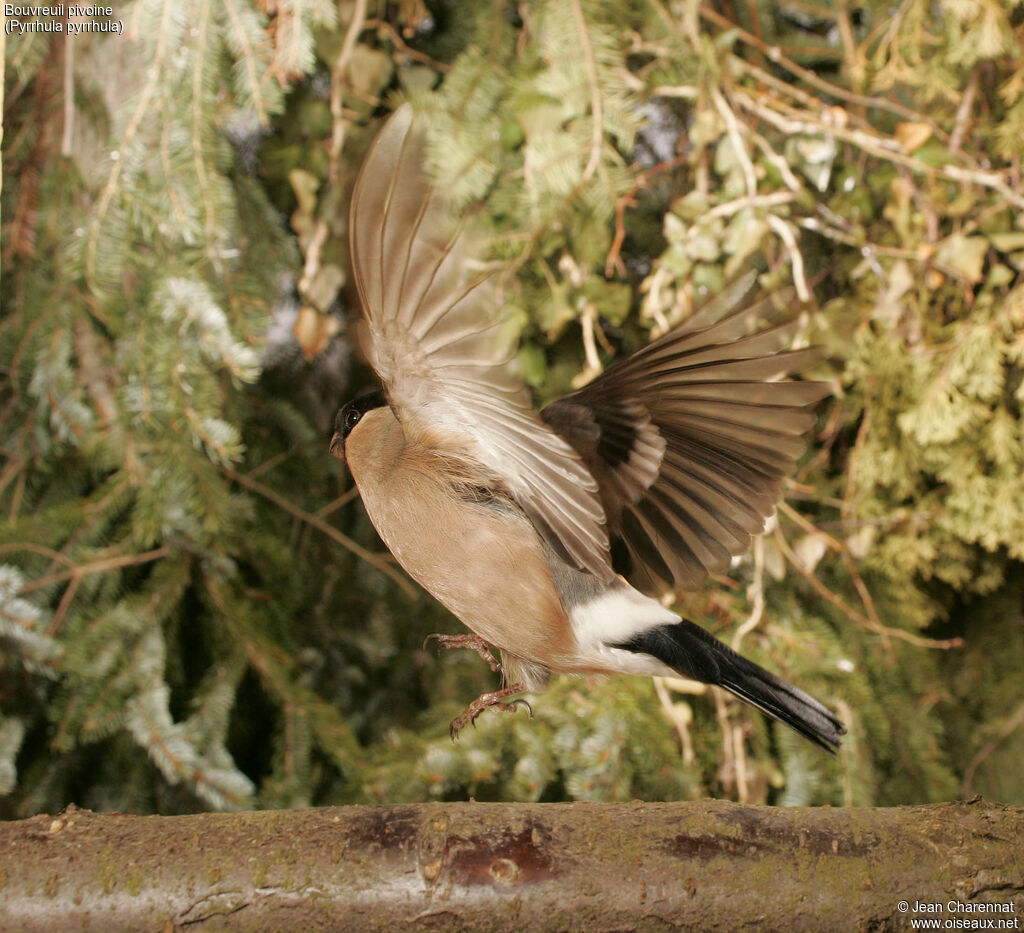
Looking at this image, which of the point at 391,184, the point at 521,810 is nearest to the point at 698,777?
the point at 521,810

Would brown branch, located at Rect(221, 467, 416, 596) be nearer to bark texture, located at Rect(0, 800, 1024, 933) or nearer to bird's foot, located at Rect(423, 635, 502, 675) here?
bird's foot, located at Rect(423, 635, 502, 675)

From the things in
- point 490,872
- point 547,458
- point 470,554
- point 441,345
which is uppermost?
point 441,345

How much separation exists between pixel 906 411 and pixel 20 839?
1.38 meters

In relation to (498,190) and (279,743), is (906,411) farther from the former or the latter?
(279,743)

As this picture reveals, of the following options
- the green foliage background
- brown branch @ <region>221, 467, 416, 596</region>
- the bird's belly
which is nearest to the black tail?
the bird's belly

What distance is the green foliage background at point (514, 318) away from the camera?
51.6 inches

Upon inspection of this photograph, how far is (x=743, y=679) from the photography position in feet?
3.52

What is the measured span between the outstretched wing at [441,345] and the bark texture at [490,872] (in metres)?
0.27

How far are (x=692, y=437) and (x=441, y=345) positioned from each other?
15.7 inches

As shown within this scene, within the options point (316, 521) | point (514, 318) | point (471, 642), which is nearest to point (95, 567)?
point (316, 521)

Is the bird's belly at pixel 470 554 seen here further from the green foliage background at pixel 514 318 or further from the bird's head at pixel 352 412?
the green foliage background at pixel 514 318

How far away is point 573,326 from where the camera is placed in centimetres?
168

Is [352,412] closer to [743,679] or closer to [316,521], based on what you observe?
[743,679]

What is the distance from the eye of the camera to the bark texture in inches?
29.9
